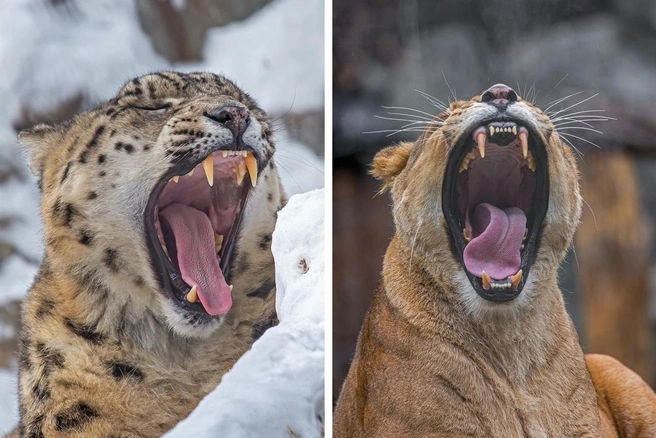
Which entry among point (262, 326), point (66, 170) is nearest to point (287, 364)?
point (262, 326)

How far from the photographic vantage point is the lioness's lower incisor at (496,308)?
84.0 inches

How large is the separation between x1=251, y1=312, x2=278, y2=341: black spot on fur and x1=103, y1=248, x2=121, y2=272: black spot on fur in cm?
41

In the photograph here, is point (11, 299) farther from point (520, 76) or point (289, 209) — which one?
point (520, 76)

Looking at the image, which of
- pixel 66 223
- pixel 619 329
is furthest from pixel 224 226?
pixel 619 329

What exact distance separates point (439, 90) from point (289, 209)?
54 cm

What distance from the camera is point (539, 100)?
230 centimetres

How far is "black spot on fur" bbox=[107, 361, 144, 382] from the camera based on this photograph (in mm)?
2191

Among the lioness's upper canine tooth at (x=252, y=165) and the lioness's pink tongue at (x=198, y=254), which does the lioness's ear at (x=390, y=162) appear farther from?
the lioness's pink tongue at (x=198, y=254)

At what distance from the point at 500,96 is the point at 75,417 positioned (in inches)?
53.5

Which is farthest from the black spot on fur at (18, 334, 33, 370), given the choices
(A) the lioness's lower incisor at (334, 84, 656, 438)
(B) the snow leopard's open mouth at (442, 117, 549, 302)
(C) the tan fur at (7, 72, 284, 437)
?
(B) the snow leopard's open mouth at (442, 117, 549, 302)

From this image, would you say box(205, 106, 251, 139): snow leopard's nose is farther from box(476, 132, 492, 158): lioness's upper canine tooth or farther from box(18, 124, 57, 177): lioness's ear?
box(476, 132, 492, 158): lioness's upper canine tooth

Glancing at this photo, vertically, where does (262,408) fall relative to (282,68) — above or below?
below

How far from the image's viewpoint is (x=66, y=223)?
2.22 meters

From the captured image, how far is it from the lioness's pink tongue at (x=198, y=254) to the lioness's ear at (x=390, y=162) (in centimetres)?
51
